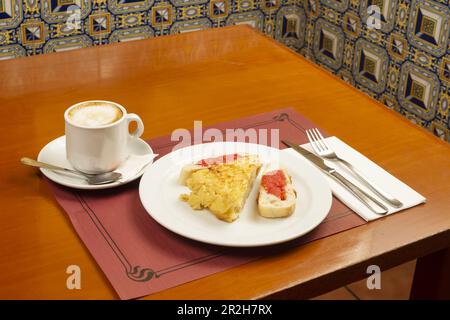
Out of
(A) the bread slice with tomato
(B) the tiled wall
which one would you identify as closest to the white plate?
(A) the bread slice with tomato

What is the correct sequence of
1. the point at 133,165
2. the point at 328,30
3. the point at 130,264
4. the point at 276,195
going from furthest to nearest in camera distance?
the point at 328,30
the point at 133,165
the point at 276,195
the point at 130,264

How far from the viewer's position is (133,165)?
1.11m

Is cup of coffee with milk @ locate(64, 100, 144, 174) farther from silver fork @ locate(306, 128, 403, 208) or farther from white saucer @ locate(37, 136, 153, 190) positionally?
silver fork @ locate(306, 128, 403, 208)

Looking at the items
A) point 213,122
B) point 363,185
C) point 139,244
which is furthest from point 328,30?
point 139,244

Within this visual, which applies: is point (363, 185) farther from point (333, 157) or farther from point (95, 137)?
point (95, 137)

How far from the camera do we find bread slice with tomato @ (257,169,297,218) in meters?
0.98

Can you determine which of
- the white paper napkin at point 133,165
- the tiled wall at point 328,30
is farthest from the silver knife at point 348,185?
the tiled wall at point 328,30

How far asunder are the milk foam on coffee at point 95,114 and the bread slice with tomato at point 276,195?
11.3 inches

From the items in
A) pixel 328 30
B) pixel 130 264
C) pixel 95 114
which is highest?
pixel 95 114

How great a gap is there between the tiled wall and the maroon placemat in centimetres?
131

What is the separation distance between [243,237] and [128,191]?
0.25 metres

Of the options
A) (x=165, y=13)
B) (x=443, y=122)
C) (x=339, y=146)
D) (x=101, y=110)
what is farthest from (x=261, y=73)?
(x=165, y=13)

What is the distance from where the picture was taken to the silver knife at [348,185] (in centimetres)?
103

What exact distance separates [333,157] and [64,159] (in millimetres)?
498
